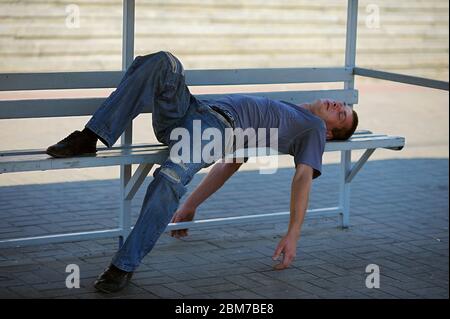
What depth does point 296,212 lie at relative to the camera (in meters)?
4.41

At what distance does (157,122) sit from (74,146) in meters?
0.45

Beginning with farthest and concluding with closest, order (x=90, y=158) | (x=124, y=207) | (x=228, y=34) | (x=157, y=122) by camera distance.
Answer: (x=228, y=34), (x=124, y=207), (x=157, y=122), (x=90, y=158)

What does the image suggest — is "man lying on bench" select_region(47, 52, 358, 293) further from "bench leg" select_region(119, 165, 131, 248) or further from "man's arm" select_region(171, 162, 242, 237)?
"bench leg" select_region(119, 165, 131, 248)

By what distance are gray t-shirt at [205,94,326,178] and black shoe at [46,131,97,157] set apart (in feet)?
2.28

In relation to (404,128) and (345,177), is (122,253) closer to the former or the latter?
(345,177)

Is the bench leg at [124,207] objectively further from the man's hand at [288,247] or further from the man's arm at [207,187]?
the man's hand at [288,247]

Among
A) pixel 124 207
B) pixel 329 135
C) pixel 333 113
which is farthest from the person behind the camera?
pixel 329 135

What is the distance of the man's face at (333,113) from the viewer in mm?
4879

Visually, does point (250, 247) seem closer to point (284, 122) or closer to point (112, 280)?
point (284, 122)

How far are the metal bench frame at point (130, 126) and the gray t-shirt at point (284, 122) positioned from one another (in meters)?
0.27

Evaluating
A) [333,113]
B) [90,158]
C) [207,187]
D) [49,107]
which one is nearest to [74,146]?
[90,158]

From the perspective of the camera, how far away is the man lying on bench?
4.12 meters
